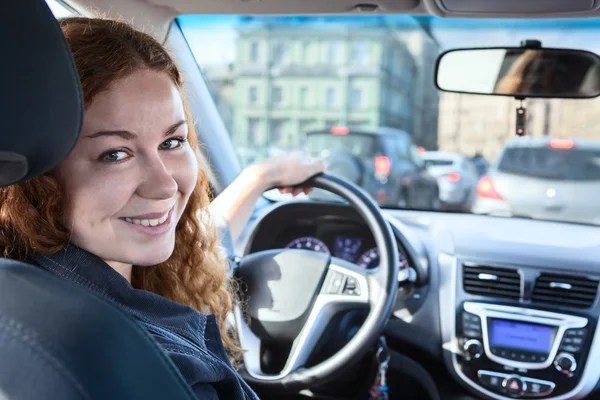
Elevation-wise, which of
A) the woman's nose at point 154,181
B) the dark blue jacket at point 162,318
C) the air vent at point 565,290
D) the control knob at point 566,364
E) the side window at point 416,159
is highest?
the woman's nose at point 154,181

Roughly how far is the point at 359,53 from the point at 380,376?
3231cm

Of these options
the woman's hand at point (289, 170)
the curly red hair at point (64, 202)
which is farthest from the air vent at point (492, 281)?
the curly red hair at point (64, 202)

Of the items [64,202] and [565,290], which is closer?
[64,202]

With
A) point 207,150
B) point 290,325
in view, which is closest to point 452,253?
point 290,325

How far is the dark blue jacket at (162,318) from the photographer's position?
1392 mm

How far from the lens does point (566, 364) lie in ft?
9.93

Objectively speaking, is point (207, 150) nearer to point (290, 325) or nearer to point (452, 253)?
point (290, 325)

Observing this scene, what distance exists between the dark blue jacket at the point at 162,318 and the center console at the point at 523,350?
6.04ft

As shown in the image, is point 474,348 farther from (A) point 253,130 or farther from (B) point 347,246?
(A) point 253,130

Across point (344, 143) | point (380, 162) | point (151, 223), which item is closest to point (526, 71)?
point (151, 223)

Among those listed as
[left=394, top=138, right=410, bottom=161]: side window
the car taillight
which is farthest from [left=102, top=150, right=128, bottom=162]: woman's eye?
[left=394, top=138, right=410, bottom=161]: side window

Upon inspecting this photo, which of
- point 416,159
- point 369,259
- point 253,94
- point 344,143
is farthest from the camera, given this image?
point 253,94

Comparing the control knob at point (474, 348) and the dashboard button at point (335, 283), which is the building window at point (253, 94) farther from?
the dashboard button at point (335, 283)

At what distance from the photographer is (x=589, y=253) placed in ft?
10.3
